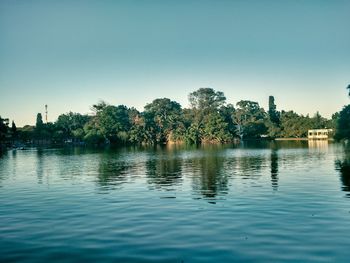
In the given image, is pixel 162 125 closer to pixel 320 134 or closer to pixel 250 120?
pixel 250 120

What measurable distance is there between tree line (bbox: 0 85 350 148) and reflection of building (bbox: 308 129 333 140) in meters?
3.43

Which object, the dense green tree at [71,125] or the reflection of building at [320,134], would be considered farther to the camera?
the reflection of building at [320,134]

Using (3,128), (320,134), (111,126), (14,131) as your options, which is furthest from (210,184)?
(320,134)

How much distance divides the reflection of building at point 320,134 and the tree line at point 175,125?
3.43 metres

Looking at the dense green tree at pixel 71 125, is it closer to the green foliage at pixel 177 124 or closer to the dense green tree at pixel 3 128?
the green foliage at pixel 177 124

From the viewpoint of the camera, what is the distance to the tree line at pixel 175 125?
151750mm

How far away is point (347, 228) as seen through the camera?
15.5 meters

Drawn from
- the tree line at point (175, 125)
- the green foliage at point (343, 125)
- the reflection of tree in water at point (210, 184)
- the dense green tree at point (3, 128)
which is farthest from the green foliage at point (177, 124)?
the reflection of tree in water at point (210, 184)

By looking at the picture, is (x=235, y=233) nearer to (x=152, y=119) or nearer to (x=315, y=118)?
(x=152, y=119)

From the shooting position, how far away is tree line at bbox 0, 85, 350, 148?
15175 cm

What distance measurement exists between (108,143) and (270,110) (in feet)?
290

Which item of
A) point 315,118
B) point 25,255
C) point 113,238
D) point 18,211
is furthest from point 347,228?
point 315,118

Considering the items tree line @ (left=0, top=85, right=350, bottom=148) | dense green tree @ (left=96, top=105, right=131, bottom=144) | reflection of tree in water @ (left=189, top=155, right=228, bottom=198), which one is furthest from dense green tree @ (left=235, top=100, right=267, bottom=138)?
reflection of tree in water @ (left=189, top=155, right=228, bottom=198)

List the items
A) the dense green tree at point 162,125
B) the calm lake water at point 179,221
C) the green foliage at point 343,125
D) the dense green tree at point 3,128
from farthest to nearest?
1. the dense green tree at point 162,125
2. the dense green tree at point 3,128
3. the green foliage at point 343,125
4. the calm lake water at point 179,221
